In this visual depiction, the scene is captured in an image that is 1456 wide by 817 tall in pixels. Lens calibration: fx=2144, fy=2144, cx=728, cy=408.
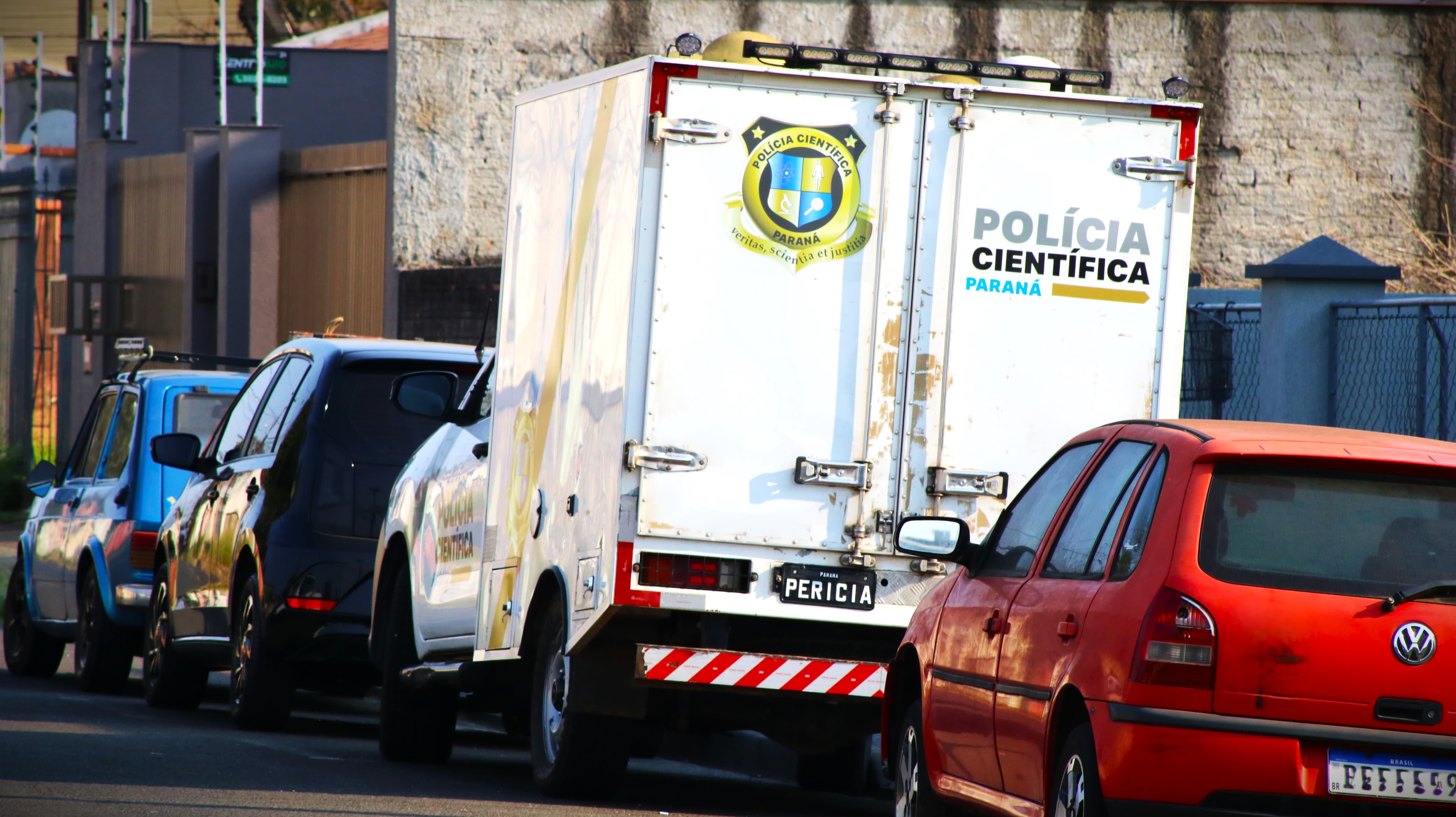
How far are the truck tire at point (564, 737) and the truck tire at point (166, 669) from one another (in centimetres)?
419

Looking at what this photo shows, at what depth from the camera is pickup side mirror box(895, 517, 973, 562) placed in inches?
266

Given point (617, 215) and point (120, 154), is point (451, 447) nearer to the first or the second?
point (617, 215)

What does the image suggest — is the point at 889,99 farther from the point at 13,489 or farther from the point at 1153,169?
the point at 13,489

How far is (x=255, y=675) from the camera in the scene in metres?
10.9

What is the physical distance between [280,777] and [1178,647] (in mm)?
4949

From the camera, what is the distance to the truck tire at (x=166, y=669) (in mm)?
12383

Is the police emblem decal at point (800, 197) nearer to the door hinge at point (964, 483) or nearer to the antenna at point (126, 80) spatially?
the door hinge at point (964, 483)

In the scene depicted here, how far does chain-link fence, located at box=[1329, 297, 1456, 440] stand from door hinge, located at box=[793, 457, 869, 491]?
12.5ft

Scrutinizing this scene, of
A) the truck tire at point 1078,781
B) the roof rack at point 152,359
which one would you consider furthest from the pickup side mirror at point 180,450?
the truck tire at point 1078,781

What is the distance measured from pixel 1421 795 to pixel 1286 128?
636 inches

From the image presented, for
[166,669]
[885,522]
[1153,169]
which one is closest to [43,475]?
[166,669]

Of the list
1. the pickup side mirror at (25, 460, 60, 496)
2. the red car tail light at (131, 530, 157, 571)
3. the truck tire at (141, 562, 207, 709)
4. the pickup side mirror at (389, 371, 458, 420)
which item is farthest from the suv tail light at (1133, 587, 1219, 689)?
the pickup side mirror at (25, 460, 60, 496)

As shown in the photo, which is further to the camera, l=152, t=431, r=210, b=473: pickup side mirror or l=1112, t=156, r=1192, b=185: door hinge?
l=152, t=431, r=210, b=473: pickup side mirror

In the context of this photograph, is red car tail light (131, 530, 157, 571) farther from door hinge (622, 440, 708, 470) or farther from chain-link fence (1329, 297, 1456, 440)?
chain-link fence (1329, 297, 1456, 440)
